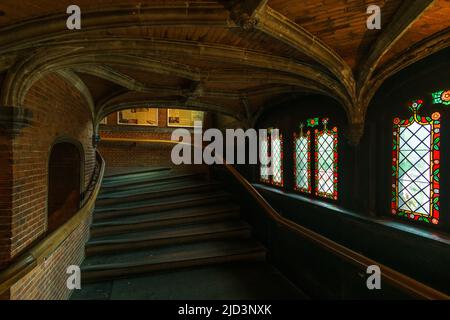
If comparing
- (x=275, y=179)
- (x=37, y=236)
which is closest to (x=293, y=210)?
(x=275, y=179)

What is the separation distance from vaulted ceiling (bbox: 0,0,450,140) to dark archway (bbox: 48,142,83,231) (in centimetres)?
124

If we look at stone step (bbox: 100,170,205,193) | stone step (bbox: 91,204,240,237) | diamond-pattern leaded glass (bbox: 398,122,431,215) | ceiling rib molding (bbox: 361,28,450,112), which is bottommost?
stone step (bbox: 91,204,240,237)

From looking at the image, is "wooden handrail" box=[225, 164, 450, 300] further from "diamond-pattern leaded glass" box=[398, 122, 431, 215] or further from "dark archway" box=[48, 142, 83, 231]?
"dark archway" box=[48, 142, 83, 231]

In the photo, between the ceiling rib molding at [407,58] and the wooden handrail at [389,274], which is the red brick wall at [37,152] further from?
the ceiling rib molding at [407,58]

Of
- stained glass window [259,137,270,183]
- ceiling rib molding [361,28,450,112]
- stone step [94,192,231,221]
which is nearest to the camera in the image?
ceiling rib molding [361,28,450,112]

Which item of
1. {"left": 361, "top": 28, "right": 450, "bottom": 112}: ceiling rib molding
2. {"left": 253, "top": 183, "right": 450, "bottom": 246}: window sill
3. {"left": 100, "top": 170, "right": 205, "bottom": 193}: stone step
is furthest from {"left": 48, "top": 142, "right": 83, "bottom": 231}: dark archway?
{"left": 361, "top": 28, "right": 450, "bottom": 112}: ceiling rib molding

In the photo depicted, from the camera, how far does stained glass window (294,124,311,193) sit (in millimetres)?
5238

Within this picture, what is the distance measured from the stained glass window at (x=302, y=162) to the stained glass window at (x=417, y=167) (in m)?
1.79

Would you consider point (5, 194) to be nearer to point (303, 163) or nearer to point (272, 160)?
point (303, 163)

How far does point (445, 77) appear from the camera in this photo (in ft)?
9.61

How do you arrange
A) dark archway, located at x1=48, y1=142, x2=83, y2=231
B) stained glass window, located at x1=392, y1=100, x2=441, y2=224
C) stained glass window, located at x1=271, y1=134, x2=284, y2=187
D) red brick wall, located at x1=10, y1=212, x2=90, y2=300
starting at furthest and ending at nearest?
1. stained glass window, located at x1=271, y1=134, x2=284, y2=187
2. dark archway, located at x1=48, y1=142, x2=83, y2=231
3. stained glass window, located at x1=392, y1=100, x2=441, y2=224
4. red brick wall, located at x1=10, y1=212, x2=90, y2=300

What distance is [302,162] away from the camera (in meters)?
5.44

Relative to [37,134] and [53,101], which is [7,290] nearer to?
[37,134]
